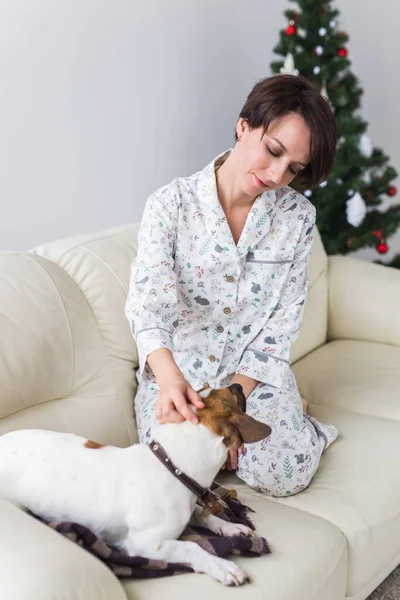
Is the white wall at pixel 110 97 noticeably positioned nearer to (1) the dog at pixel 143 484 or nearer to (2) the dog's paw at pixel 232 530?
(1) the dog at pixel 143 484

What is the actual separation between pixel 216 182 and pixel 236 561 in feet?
3.06

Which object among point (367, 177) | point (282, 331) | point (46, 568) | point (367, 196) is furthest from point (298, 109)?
point (367, 177)

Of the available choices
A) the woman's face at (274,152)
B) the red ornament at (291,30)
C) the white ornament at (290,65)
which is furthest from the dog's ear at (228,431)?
the red ornament at (291,30)

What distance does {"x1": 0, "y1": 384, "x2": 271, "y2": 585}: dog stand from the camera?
1.22 metres

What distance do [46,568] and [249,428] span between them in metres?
0.41

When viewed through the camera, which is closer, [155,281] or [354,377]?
[155,281]

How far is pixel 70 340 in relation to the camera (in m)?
1.73

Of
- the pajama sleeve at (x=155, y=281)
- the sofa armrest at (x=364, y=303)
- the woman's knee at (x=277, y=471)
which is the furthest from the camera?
the sofa armrest at (x=364, y=303)

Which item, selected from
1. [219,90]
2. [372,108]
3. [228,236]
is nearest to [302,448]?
[228,236]

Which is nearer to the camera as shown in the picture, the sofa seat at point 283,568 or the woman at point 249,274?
the sofa seat at point 283,568

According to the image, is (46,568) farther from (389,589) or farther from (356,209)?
(356,209)

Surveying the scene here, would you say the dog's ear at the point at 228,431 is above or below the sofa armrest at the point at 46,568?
above

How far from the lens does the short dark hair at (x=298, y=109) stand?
62.5 inches

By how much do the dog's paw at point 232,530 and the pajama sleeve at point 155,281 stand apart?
1.27 feet
